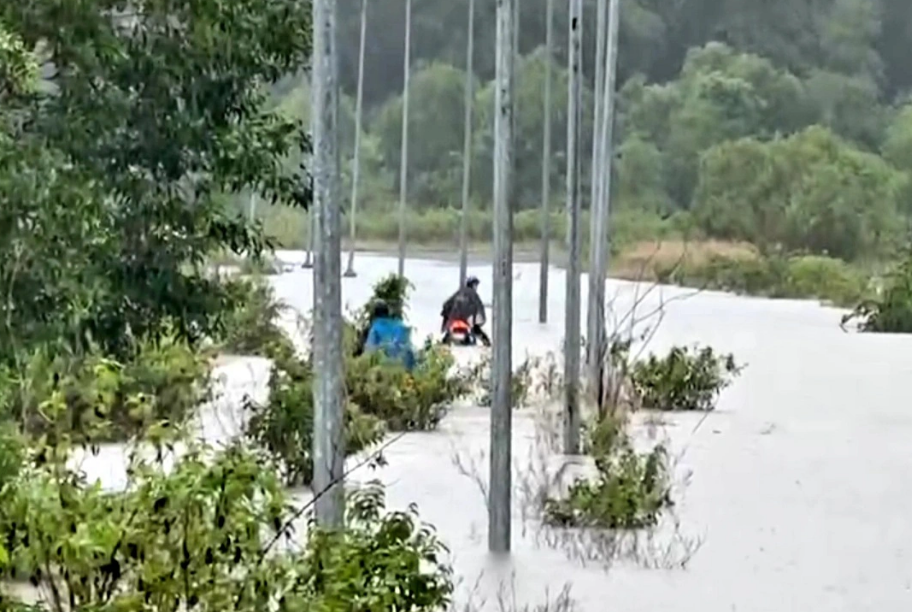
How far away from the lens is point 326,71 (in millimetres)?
4648

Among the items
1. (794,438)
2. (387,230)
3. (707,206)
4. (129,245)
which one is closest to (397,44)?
(387,230)

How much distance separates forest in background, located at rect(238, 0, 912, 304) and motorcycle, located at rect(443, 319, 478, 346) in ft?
30.2

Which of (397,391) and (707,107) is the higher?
(707,107)

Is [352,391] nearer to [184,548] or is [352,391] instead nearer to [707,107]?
[184,548]

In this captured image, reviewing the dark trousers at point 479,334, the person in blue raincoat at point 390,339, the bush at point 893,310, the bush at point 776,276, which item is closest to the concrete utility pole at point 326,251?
the person in blue raincoat at point 390,339

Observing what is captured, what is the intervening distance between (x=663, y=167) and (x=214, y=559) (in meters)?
32.8

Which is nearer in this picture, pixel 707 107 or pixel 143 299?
pixel 143 299

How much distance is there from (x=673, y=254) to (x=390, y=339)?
1768 centimetres

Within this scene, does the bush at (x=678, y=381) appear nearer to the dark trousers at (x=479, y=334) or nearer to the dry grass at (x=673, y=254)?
the dark trousers at (x=479, y=334)

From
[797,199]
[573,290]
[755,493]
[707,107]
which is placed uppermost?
[707,107]

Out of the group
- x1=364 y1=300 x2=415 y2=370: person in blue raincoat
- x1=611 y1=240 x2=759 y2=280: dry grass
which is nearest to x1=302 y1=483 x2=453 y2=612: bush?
x1=364 y1=300 x2=415 y2=370: person in blue raincoat

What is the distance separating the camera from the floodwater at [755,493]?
6.21 m

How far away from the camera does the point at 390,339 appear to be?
11266mm

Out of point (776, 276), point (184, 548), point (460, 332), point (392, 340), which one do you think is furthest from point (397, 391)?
point (776, 276)
